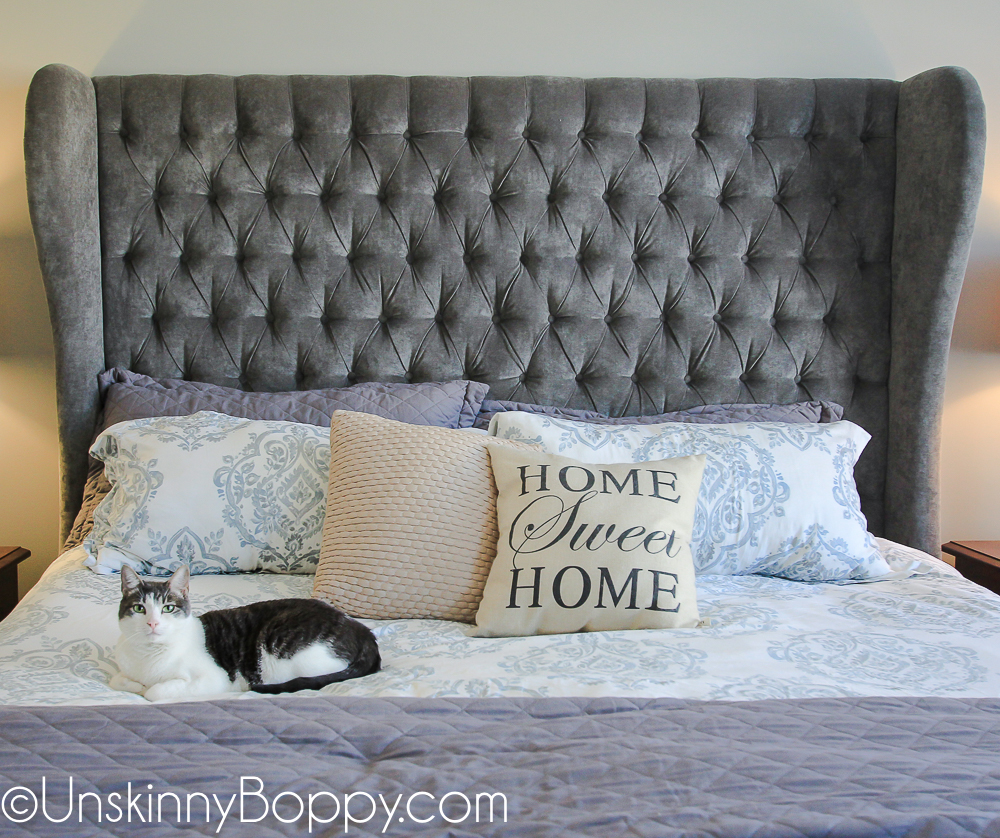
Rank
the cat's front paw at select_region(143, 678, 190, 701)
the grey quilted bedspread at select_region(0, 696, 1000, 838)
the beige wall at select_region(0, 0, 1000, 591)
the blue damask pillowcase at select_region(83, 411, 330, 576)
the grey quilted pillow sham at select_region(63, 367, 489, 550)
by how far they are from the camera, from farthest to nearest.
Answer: the beige wall at select_region(0, 0, 1000, 591) → the grey quilted pillow sham at select_region(63, 367, 489, 550) → the blue damask pillowcase at select_region(83, 411, 330, 576) → the cat's front paw at select_region(143, 678, 190, 701) → the grey quilted bedspread at select_region(0, 696, 1000, 838)

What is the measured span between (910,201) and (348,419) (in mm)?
1492

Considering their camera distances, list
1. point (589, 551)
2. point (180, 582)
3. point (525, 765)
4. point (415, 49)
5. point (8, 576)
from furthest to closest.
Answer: point (415, 49) < point (8, 576) < point (589, 551) < point (180, 582) < point (525, 765)

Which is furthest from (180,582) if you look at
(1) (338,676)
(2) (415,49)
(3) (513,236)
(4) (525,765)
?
(2) (415,49)

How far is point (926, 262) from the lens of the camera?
1.94 meters

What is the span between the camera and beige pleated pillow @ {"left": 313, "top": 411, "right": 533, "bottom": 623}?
52.3 inches

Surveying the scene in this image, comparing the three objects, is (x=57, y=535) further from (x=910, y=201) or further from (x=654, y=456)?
(x=910, y=201)

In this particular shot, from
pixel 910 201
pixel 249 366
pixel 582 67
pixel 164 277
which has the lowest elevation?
A: pixel 249 366

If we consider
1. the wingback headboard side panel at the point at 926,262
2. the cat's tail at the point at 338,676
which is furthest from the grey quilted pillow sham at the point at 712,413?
the cat's tail at the point at 338,676

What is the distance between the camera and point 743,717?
0.90m

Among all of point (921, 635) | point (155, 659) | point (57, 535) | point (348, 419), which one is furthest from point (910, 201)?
point (57, 535)

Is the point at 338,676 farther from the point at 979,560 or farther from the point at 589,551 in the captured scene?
the point at 979,560

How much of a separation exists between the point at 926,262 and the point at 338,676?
5.58ft

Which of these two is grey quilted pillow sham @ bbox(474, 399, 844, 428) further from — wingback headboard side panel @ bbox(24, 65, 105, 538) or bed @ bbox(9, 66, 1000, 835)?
wingback headboard side panel @ bbox(24, 65, 105, 538)

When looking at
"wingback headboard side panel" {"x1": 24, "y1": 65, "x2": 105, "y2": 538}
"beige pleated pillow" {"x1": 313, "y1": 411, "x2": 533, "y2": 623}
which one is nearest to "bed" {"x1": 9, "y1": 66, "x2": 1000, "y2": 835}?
"wingback headboard side panel" {"x1": 24, "y1": 65, "x2": 105, "y2": 538}
